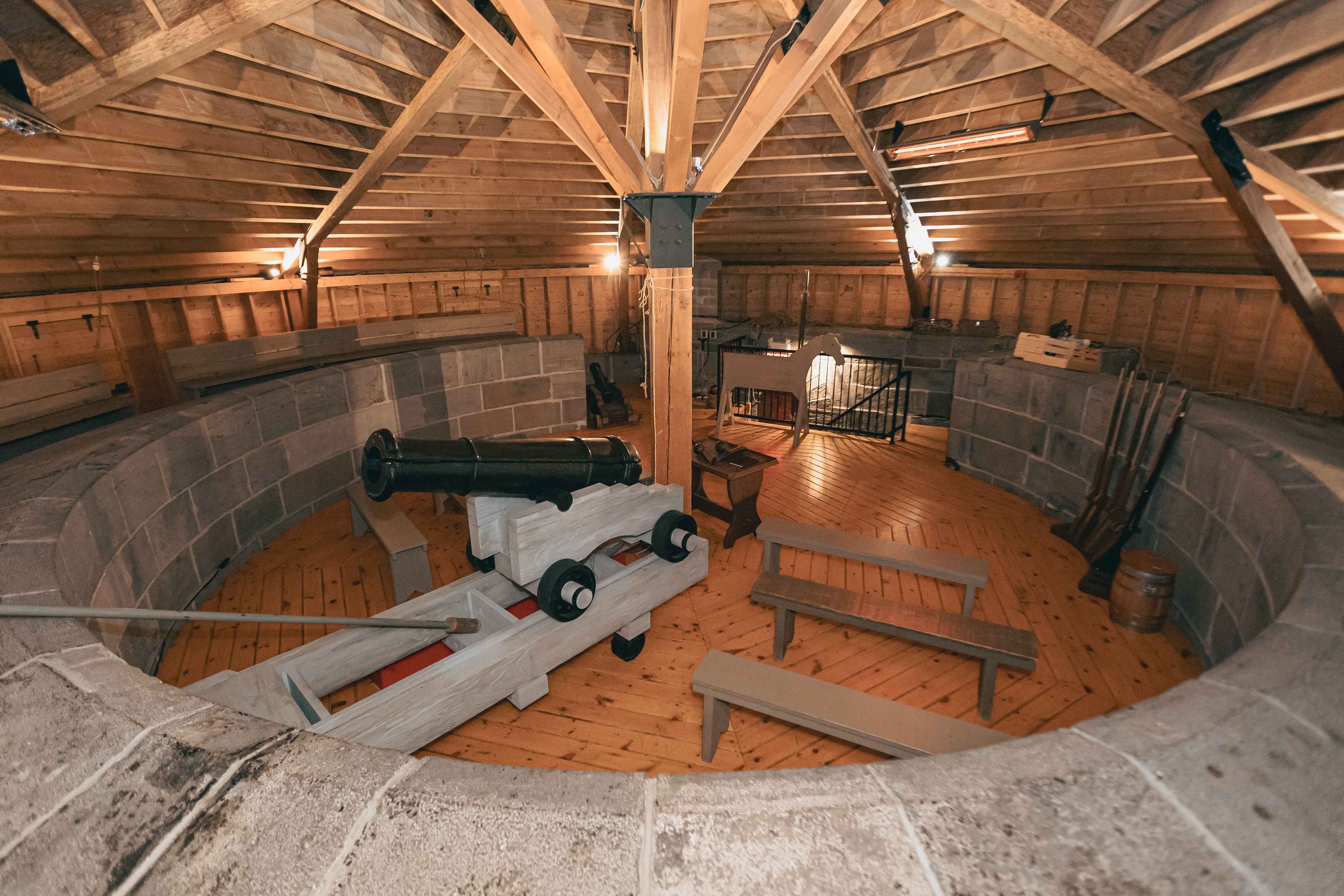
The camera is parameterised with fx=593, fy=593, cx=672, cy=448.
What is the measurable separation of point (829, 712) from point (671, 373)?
2.87 metres

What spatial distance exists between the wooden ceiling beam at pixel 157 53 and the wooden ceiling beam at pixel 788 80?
9.15ft

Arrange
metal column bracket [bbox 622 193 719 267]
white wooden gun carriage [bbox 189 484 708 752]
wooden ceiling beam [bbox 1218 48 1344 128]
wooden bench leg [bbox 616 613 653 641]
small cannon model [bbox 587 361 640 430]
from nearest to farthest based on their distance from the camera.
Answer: white wooden gun carriage [bbox 189 484 708 752]
wooden ceiling beam [bbox 1218 48 1344 128]
wooden bench leg [bbox 616 613 653 641]
metal column bracket [bbox 622 193 719 267]
small cannon model [bbox 587 361 640 430]

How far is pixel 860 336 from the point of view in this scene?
10.4 meters

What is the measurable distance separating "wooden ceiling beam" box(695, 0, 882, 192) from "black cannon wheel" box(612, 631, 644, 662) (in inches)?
124

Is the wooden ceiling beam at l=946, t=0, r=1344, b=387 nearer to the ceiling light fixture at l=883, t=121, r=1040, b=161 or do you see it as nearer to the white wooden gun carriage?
the ceiling light fixture at l=883, t=121, r=1040, b=161

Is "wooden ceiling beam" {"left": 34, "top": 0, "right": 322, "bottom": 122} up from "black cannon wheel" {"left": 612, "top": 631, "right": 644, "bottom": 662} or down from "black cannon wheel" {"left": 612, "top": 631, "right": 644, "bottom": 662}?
up

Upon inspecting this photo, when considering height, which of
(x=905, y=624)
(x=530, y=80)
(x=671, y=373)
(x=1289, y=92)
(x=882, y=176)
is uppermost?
(x=530, y=80)

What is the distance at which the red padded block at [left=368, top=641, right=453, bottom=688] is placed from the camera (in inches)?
133

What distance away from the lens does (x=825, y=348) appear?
24.0 feet

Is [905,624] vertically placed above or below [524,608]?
above

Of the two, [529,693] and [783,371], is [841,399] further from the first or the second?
[529,693]

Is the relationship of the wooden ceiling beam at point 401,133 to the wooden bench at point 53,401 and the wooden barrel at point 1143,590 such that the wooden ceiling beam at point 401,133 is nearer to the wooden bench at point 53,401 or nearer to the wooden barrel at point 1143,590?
the wooden bench at point 53,401

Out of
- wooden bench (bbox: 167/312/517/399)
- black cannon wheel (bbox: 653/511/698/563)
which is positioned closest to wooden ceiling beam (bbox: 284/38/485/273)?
wooden bench (bbox: 167/312/517/399)

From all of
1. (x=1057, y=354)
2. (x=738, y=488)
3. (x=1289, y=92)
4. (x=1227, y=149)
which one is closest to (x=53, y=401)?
(x=738, y=488)
